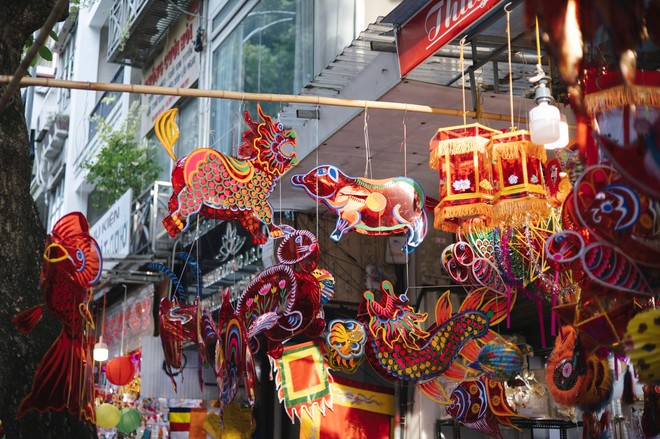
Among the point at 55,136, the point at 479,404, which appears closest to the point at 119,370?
the point at 479,404

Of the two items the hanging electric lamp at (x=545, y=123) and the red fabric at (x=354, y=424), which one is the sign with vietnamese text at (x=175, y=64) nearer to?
the red fabric at (x=354, y=424)

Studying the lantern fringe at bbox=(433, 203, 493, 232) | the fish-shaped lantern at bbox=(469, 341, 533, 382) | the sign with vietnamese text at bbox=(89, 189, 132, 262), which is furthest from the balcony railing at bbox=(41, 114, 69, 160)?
the lantern fringe at bbox=(433, 203, 493, 232)

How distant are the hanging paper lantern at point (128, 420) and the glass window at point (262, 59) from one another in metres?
4.41

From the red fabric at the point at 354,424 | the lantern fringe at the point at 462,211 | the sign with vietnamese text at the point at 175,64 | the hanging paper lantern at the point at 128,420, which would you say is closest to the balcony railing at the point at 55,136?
the sign with vietnamese text at the point at 175,64

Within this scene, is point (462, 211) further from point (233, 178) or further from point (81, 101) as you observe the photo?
point (81, 101)

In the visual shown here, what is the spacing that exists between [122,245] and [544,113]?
12351 mm

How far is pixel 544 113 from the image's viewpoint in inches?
250

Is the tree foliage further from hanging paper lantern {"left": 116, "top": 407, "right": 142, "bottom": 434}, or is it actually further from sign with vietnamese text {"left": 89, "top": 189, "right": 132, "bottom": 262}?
hanging paper lantern {"left": 116, "top": 407, "right": 142, "bottom": 434}

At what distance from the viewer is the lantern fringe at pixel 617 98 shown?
12.6 ft

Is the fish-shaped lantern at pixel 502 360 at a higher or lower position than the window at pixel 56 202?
lower

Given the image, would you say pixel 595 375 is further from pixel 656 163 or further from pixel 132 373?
pixel 132 373

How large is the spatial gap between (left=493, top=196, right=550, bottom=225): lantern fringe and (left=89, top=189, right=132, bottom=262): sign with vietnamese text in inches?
404

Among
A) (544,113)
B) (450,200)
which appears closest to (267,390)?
(450,200)

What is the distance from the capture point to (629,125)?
3.65 metres
